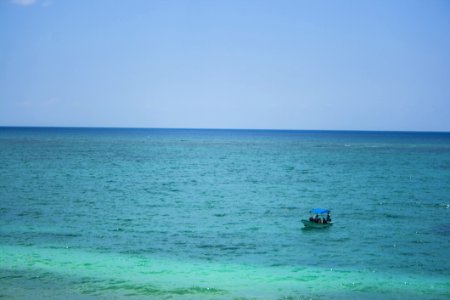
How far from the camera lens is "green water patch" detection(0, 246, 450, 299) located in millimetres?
23609

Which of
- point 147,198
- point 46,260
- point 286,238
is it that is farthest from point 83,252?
point 147,198

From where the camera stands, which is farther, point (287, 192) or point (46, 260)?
point (287, 192)

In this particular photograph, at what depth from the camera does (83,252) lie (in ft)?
99.9

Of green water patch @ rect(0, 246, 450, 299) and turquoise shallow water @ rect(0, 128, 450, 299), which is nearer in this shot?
green water patch @ rect(0, 246, 450, 299)

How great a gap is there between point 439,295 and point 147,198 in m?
35.2

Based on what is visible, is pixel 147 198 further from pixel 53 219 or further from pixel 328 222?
pixel 328 222

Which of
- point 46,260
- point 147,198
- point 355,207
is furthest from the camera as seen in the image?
point 147,198


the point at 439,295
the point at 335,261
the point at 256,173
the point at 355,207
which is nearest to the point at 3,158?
the point at 256,173

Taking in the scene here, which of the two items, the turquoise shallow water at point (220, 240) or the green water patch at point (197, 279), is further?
the turquoise shallow water at point (220, 240)

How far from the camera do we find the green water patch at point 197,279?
23.6 meters

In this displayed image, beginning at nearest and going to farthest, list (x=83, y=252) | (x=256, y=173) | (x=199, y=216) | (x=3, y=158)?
(x=83, y=252), (x=199, y=216), (x=256, y=173), (x=3, y=158)

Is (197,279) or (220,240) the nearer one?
(197,279)

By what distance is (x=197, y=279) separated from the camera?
25.7m

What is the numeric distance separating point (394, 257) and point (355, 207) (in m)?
18.6
